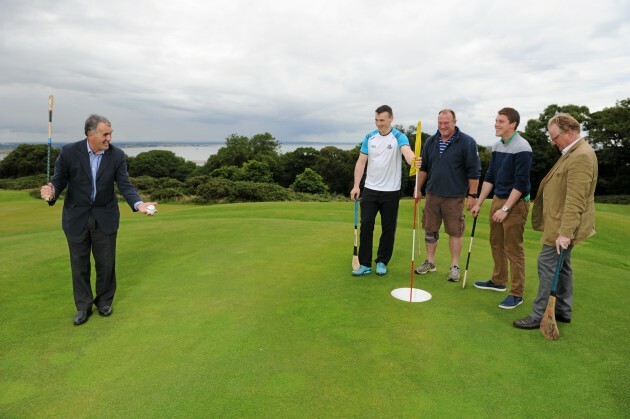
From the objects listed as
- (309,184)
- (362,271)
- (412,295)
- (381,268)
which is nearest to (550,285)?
(412,295)

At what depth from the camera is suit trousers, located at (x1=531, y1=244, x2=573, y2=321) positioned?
14.8 ft

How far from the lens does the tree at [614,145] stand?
42.8m

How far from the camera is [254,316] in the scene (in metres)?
4.55

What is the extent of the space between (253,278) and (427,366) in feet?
9.86

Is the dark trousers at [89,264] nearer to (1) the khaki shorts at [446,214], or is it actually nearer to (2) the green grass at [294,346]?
(2) the green grass at [294,346]

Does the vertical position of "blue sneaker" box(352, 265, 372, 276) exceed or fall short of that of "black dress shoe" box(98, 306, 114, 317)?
it exceeds it

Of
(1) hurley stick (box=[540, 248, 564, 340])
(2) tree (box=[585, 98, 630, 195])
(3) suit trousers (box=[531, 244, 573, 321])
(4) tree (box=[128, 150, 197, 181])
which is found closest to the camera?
(1) hurley stick (box=[540, 248, 564, 340])

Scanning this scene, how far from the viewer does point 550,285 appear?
4.53m

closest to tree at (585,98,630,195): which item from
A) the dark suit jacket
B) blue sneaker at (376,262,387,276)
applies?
blue sneaker at (376,262,387,276)

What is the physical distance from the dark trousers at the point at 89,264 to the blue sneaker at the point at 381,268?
3.65 m

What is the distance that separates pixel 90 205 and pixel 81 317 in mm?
1245

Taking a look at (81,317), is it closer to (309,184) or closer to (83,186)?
(83,186)


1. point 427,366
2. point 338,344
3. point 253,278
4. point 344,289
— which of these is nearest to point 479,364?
point 427,366

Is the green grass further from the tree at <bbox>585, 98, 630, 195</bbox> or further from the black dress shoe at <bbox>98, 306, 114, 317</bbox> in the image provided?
the tree at <bbox>585, 98, 630, 195</bbox>
